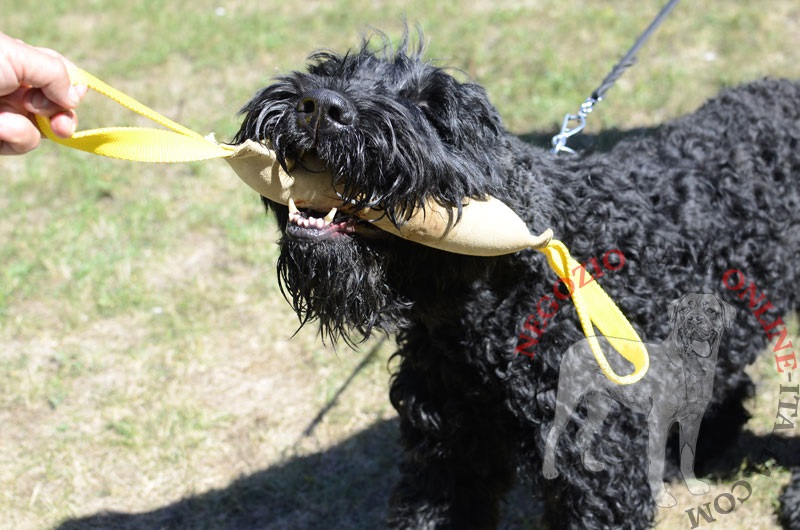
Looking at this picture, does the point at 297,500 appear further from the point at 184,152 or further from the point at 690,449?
the point at 184,152

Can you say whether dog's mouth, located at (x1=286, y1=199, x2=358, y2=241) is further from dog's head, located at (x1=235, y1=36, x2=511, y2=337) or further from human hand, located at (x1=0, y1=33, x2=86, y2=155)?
human hand, located at (x1=0, y1=33, x2=86, y2=155)

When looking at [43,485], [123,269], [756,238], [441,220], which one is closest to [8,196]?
[123,269]

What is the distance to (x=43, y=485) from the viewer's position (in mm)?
3877

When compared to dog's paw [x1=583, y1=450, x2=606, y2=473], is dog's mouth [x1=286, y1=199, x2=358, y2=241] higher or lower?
higher

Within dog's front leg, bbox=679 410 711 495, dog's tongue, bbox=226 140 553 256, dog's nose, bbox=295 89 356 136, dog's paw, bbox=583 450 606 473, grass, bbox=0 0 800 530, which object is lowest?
grass, bbox=0 0 800 530

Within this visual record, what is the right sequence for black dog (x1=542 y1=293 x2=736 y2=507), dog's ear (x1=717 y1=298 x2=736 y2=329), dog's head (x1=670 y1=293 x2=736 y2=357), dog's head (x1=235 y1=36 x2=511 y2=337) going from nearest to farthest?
dog's head (x1=235 y1=36 x2=511 y2=337) < black dog (x1=542 y1=293 x2=736 y2=507) < dog's head (x1=670 y1=293 x2=736 y2=357) < dog's ear (x1=717 y1=298 x2=736 y2=329)

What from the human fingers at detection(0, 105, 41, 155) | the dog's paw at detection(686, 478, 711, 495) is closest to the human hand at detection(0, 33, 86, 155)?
→ the human fingers at detection(0, 105, 41, 155)

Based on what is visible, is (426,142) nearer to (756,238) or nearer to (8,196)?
(756,238)

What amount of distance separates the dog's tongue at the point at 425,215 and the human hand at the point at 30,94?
0.46 metres

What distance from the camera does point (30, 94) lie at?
2033mm

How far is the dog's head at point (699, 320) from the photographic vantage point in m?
2.85

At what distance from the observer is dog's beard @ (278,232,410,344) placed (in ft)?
7.43

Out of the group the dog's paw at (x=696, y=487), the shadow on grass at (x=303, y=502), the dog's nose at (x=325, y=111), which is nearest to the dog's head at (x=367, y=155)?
the dog's nose at (x=325, y=111)

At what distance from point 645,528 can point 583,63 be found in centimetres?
514
